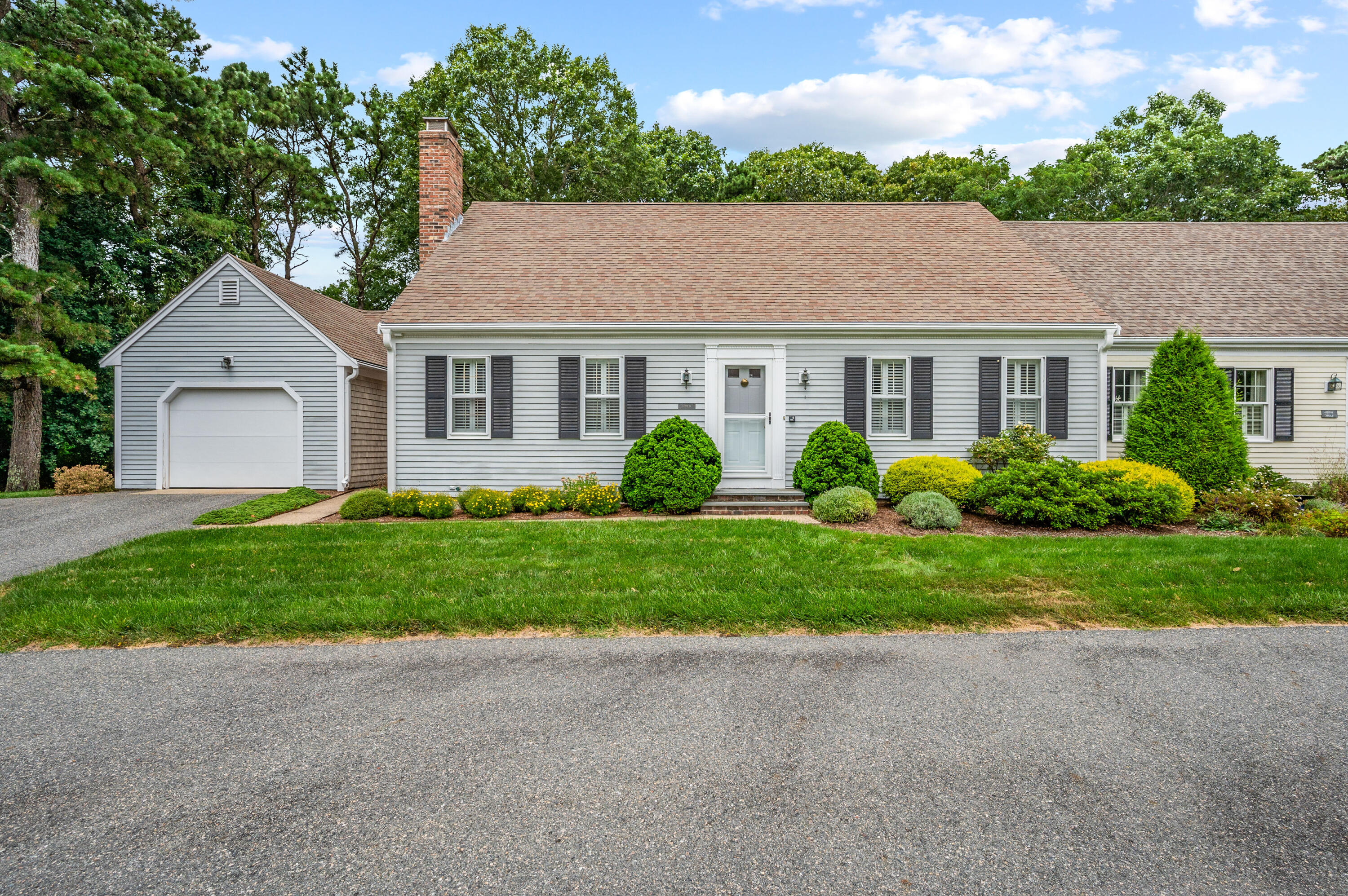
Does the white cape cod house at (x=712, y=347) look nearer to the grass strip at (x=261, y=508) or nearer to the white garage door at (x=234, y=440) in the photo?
the white garage door at (x=234, y=440)

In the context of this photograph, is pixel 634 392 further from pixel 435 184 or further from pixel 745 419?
pixel 435 184

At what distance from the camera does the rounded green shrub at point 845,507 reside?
859 cm

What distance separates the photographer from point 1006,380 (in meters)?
11.0

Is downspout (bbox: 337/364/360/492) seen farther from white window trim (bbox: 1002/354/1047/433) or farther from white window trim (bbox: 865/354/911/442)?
white window trim (bbox: 1002/354/1047/433)

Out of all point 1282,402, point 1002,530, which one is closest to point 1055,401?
point 1002,530

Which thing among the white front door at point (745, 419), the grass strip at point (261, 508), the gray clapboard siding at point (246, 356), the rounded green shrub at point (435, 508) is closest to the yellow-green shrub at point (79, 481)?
the gray clapboard siding at point (246, 356)

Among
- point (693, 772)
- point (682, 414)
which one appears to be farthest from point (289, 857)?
point (682, 414)

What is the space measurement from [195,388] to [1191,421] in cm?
1807

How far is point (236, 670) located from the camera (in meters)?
3.96

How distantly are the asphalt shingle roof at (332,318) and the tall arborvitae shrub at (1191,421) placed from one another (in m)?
13.2

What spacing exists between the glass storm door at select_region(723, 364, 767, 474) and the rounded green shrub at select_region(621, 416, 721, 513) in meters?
1.16

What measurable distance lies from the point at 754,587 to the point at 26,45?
18496mm

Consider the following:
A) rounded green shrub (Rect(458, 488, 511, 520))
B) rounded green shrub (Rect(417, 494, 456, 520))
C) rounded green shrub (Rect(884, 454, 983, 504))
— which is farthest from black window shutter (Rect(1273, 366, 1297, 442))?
rounded green shrub (Rect(417, 494, 456, 520))

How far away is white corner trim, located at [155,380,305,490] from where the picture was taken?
41.3ft
